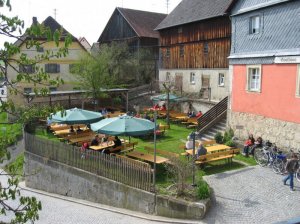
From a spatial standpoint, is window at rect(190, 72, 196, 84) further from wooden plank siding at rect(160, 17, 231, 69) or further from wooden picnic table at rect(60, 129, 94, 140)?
wooden picnic table at rect(60, 129, 94, 140)

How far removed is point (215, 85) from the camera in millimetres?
29688

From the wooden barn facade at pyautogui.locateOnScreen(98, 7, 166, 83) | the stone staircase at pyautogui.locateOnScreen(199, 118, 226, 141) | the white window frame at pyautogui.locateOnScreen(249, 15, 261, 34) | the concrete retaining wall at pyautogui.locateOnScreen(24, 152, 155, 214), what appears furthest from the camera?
the wooden barn facade at pyautogui.locateOnScreen(98, 7, 166, 83)

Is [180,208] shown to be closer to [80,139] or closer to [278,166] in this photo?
[278,166]

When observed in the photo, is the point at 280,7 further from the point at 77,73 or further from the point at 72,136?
the point at 77,73

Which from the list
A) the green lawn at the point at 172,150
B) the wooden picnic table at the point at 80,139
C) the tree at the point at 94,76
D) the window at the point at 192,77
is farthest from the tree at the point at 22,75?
the window at the point at 192,77

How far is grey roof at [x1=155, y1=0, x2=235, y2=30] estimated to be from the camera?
3002cm

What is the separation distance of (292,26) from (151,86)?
2150cm

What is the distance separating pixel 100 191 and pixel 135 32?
3013 centimetres

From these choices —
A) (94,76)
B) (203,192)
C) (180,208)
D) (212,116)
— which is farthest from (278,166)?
(94,76)

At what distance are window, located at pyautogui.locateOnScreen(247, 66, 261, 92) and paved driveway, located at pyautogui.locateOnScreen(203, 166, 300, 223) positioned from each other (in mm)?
5520

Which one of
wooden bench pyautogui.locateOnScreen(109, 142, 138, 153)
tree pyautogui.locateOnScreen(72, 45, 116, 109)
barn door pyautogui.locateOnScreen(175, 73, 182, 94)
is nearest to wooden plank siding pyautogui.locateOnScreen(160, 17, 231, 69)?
barn door pyautogui.locateOnScreen(175, 73, 182, 94)

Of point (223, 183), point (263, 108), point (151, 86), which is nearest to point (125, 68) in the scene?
point (151, 86)

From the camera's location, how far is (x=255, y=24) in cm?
1919

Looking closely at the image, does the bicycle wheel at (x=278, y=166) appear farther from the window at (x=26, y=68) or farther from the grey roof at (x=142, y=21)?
the grey roof at (x=142, y=21)
